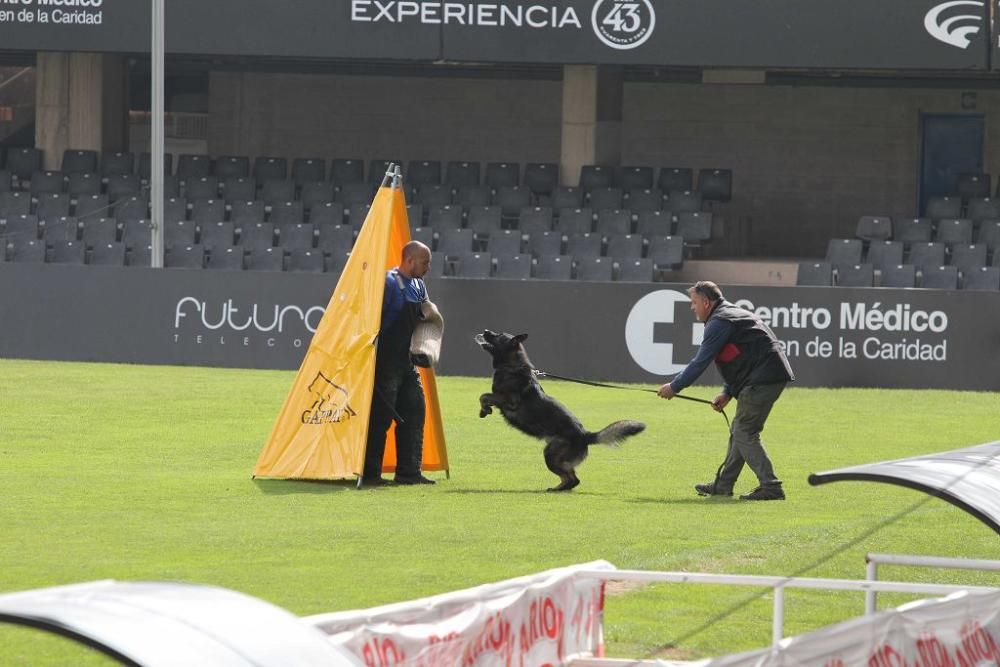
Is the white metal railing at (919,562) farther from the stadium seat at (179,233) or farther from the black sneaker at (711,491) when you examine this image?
the stadium seat at (179,233)

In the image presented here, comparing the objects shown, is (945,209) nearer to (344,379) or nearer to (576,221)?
(576,221)

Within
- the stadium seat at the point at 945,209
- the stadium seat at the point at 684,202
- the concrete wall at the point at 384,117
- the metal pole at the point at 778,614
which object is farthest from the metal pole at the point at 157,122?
the metal pole at the point at 778,614

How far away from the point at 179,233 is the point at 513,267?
626cm

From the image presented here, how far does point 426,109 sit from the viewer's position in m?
39.6

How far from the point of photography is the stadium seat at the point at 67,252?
101ft

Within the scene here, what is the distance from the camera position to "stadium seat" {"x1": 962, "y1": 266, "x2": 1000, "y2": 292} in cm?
2802

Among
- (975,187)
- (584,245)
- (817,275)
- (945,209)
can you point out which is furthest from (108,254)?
(975,187)

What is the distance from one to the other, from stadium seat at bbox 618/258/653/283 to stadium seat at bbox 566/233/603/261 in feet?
3.38

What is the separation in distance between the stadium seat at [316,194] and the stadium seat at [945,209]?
11.1 metres

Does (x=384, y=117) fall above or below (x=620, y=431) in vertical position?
above

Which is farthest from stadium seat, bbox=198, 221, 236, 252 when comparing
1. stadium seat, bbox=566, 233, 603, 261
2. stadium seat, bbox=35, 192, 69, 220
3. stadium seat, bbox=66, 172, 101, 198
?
stadium seat, bbox=566, 233, 603, 261

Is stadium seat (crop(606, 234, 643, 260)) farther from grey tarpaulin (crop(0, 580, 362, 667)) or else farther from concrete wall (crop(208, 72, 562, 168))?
grey tarpaulin (crop(0, 580, 362, 667))

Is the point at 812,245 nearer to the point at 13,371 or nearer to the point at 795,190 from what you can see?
the point at 795,190

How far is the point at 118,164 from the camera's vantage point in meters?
35.2
